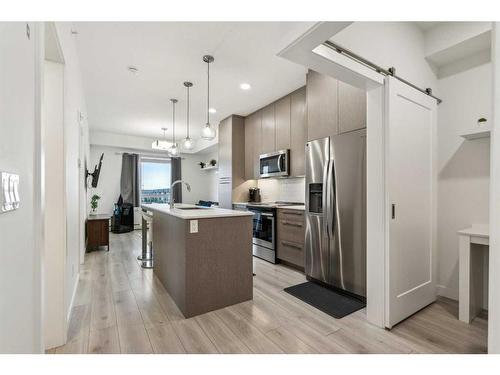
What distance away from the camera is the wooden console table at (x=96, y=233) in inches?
174

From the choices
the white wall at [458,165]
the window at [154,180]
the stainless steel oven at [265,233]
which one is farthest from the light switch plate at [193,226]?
the window at [154,180]

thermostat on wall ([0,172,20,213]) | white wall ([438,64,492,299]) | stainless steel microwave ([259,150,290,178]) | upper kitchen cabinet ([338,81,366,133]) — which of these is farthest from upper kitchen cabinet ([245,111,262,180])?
thermostat on wall ([0,172,20,213])

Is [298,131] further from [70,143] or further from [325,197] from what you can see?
[70,143]

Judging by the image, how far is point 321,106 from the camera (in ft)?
9.68

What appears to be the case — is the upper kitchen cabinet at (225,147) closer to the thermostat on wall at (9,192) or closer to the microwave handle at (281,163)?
the microwave handle at (281,163)

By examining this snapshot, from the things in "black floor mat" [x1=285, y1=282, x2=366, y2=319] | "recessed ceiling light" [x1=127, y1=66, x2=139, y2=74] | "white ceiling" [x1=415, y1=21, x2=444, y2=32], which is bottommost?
"black floor mat" [x1=285, y1=282, x2=366, y2=319]

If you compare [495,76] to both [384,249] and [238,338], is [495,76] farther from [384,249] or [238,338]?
[238,338]

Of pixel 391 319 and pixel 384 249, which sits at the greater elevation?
pixel 384 249

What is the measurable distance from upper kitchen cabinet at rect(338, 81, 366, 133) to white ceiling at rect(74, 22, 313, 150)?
764 millimetres

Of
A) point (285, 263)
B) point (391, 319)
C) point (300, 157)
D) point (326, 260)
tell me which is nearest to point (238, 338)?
point (391, 319)

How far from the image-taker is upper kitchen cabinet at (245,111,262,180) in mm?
4559

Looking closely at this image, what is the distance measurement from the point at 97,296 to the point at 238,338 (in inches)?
68.3

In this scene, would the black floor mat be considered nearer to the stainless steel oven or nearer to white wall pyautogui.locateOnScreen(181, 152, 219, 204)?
the stainless steel oven

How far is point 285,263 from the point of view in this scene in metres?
3.69
